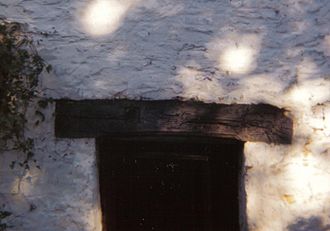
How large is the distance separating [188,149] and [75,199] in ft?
2.58

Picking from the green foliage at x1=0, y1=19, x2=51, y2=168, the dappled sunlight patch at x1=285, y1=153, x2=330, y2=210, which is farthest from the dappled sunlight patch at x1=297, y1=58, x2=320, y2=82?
the green foliage at x1=0, y1=19, x2=51, y2=168

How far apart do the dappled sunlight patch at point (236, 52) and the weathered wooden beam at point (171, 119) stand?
0.22 meters

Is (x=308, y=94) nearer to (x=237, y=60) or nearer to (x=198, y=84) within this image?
(x=237, y=60)

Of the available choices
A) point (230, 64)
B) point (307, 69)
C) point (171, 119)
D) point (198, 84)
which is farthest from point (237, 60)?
point (171, 119)

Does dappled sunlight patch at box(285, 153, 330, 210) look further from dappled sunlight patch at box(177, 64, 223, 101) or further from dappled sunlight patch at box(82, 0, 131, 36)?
dappled sunlight patch at box(82, 0, 131, 36)

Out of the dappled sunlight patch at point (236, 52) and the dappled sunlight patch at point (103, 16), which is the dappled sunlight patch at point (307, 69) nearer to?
the dappled sunlight patch at point (236, 52)

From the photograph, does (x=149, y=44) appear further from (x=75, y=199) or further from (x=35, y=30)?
(x=75, y=199)

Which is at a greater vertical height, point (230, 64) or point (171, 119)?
point (230, 64)

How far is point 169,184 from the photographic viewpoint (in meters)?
2.85

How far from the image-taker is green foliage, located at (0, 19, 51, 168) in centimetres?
245

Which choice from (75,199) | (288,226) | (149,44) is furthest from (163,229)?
(149,44)

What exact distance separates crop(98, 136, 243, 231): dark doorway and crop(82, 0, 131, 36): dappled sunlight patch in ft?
2.31

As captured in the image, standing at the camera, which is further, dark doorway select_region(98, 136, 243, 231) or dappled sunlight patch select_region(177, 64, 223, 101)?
dark doorway select_region(98, 136, 243, 231)

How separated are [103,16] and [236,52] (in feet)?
2.64
